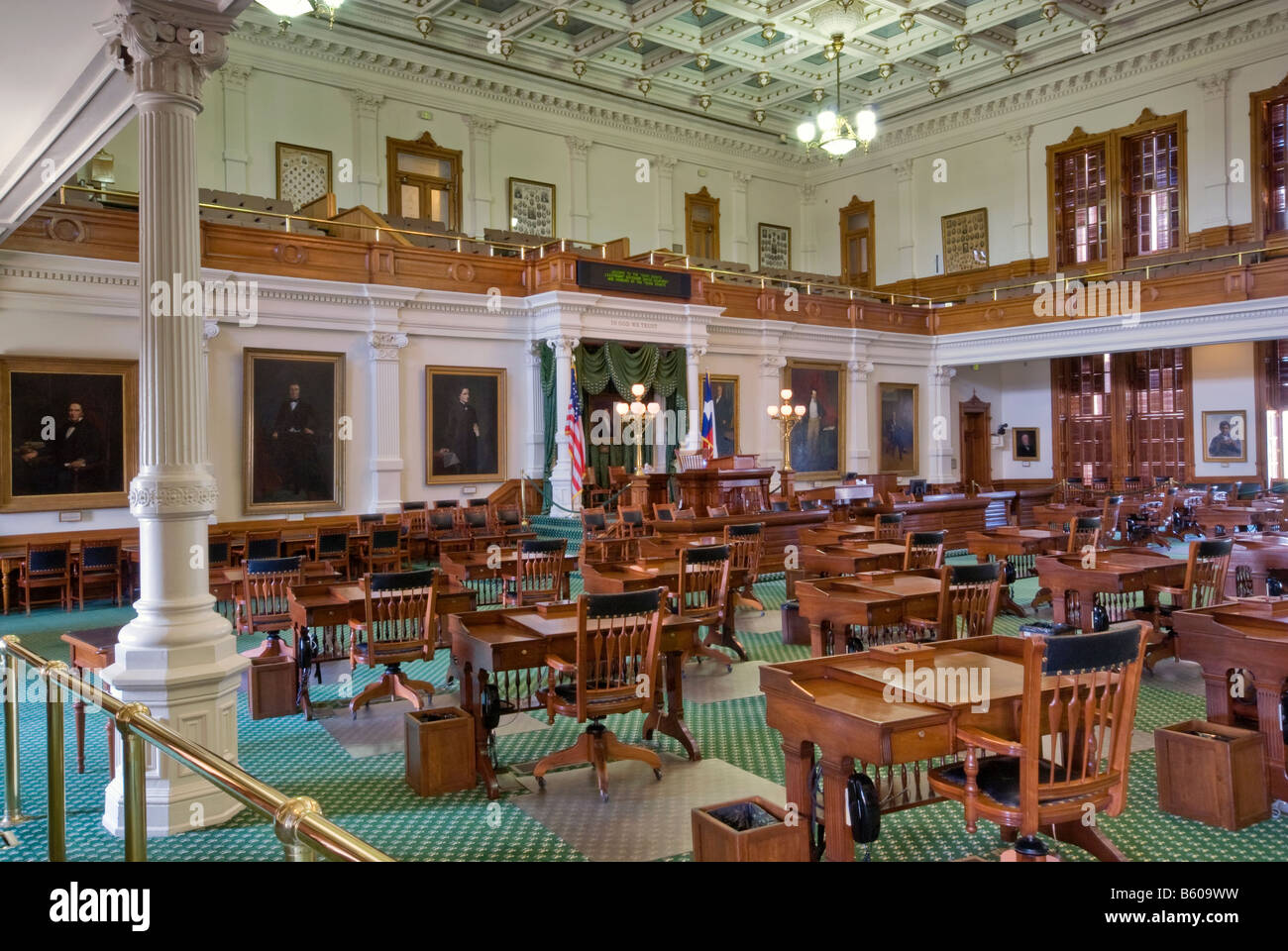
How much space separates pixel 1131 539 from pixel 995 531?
18.0ft

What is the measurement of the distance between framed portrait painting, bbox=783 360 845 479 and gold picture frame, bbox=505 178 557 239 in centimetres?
692

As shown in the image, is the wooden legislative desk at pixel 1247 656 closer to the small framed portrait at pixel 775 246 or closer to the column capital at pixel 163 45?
the column capital at pixel 163 45

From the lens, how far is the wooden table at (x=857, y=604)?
6.09 meters

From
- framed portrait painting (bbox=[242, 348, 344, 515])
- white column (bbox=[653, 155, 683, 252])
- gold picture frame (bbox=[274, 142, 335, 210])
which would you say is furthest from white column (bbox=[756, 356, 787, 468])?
gold picture frame (bbox=[274, 142, 335, 210])

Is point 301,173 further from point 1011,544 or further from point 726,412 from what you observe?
point 1011,544

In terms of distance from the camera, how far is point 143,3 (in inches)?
194

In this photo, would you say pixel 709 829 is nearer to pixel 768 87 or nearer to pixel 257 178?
pixel 257 178

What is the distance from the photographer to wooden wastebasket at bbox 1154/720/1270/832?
14.5 ft

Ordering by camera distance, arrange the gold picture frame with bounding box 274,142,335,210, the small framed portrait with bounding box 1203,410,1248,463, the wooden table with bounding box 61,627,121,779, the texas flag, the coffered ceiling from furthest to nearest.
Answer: the small framed portrait with bounding box 1203,410,1248,463, the coffered ceiling, the gold picture frame with bounding box 274,142,335,210, the texas flag, the wooden table with bounding box 61,627,121,779

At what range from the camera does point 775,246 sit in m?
27.7

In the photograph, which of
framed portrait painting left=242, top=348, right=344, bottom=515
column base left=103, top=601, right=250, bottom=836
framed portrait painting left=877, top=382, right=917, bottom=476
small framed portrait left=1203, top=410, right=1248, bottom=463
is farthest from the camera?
framed portrait painting left=877, top=382, right=917, bottom=476

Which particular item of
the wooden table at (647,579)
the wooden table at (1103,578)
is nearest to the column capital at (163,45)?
the wooden table at (647,579)

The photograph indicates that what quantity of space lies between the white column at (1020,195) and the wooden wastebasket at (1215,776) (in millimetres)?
21985

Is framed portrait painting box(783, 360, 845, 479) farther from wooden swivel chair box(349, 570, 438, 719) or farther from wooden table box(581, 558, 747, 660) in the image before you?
wooden swivel chair box(349, 570, 438, 719)
